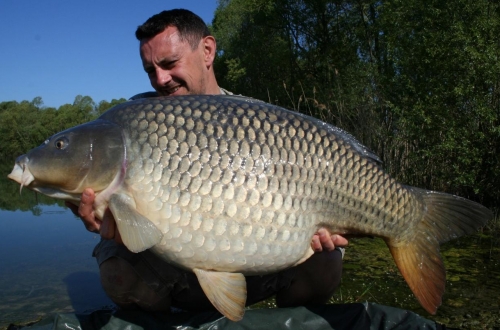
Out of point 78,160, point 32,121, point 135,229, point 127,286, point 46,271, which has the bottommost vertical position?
point 46,271

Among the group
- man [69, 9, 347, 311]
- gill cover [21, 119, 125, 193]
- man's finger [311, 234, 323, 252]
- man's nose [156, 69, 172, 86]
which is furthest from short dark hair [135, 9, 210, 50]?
man's finger [311, 234, 323, 252]

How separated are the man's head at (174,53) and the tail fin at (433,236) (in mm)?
1137

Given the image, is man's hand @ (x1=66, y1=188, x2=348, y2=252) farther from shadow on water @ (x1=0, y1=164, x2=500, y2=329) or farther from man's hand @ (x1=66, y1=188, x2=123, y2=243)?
shadow on water @ (x1=0, y1=164, x2=500, y2=329)

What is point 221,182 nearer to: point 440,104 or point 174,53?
point 174,53

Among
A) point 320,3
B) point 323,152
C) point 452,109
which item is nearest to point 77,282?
point 323,152

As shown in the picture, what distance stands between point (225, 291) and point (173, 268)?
1.52ft

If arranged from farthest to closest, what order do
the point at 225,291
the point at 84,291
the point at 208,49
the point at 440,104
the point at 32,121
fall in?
1. the point at 32,121
2. the point at 440,104
3. the point at 84,291
4. the point at 208,49
5. the point at 225,291

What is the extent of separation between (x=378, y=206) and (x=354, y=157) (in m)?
0.18

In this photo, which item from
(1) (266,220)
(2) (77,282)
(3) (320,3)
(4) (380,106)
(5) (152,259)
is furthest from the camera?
(3) (320,3)

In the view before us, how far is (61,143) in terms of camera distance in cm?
141

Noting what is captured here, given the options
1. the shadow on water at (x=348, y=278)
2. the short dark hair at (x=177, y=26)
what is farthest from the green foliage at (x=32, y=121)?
the short dark hair at (x=177, y=26)

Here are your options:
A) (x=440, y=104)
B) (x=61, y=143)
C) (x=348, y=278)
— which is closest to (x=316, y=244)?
(x=61, y=143)

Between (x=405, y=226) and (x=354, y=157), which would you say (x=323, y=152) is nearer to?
(x=354, y=157)

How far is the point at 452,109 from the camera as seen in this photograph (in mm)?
5543
